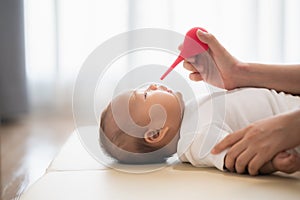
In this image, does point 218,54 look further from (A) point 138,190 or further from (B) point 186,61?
(A) point 138,190

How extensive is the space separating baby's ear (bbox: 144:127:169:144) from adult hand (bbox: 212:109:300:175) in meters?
0.15

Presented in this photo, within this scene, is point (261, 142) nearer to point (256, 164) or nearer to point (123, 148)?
point (256, 164)

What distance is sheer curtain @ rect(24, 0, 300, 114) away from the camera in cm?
295

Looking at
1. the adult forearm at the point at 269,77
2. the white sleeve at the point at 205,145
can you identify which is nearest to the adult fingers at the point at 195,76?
the adult forearm at the point at 269,77

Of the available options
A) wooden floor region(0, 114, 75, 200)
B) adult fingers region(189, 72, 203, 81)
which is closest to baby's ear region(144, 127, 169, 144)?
adult fingers region(189, 72, 203, 81)

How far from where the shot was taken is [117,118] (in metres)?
1.15

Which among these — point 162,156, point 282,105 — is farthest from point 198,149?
point 282,105

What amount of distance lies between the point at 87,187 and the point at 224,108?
0.39 metres

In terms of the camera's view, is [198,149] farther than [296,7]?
No

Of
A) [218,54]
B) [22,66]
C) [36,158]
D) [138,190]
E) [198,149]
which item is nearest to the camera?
[138,190]

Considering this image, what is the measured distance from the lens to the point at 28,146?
2320mm

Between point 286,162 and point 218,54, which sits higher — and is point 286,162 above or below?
below

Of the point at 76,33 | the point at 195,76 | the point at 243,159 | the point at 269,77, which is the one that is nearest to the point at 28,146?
the point at 76,33

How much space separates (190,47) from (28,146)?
4.42 feet
